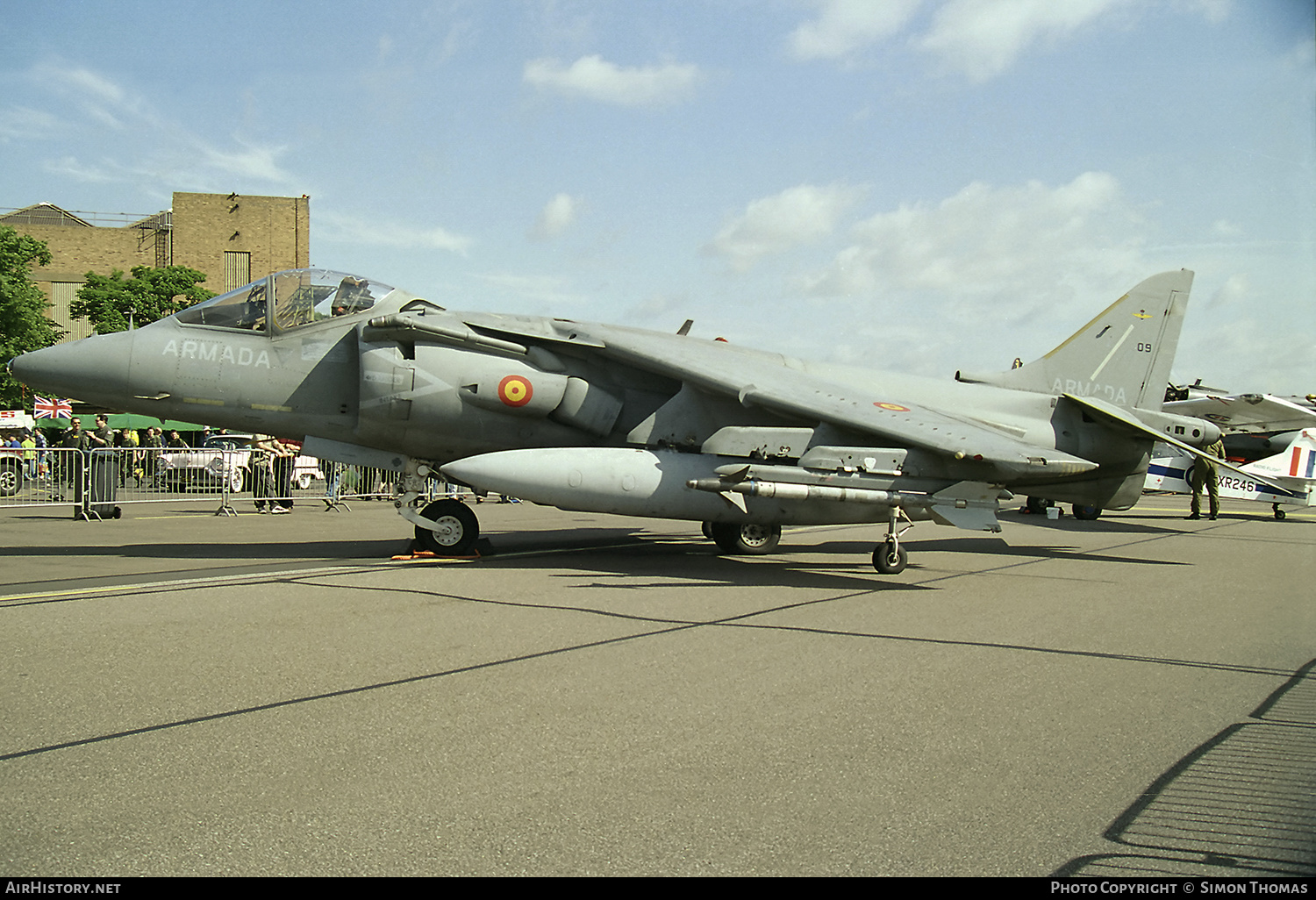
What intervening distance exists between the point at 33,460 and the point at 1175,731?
60.5 feet

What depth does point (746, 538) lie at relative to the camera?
11.8 metres

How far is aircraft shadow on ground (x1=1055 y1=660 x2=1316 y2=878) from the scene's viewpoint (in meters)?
2.88

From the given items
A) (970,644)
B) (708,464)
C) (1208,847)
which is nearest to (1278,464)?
(708,464)

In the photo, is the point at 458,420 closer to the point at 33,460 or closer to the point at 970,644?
the point at 970,644

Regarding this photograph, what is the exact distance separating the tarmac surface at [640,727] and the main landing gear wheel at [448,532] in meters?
1.19

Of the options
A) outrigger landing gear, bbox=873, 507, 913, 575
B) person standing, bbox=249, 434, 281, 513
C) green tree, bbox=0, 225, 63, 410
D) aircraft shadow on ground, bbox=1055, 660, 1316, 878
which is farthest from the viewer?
green tree, bbox=0, 225, 63, 410

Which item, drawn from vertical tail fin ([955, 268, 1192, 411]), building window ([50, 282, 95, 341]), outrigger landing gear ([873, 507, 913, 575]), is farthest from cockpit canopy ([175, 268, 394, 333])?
building window ([50, 282, 95, 341])

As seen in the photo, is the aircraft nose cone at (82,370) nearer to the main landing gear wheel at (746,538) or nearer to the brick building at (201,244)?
the main landing gear wheel at (746,538)

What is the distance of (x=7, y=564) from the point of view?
9289 millimetres

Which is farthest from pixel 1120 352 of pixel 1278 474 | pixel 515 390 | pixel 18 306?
pixel 18 306

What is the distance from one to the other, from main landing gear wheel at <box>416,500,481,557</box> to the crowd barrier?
478 centimetres

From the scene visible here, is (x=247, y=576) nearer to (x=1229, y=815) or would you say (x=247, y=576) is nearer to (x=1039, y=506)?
(x=1229, y=815)

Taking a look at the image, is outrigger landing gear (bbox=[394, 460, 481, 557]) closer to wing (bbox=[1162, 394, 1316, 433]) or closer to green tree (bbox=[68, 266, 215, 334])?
wing (bbox=[1162, 394, 1316, 433])

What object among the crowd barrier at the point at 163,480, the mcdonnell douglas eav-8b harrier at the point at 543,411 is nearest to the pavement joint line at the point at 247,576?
the mcdonnell douglas eav-8b harrier at the point at 543,411
